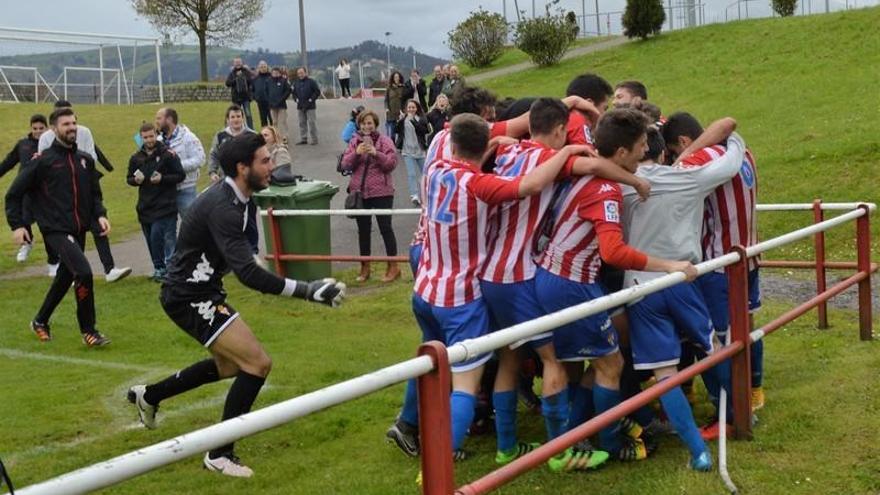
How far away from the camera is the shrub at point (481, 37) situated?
42.7m

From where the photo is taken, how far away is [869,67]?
25.6m

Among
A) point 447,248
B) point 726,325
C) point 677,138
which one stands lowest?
point 726,325

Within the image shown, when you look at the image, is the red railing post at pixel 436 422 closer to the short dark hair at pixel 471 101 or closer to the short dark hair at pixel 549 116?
the short dark hair at pixel 549 116

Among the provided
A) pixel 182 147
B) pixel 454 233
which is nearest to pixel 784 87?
pixel 182 147

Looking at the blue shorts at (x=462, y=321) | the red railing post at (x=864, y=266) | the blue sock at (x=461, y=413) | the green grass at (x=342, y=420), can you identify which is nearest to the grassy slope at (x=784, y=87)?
the red railing post at (x=864, y=266)

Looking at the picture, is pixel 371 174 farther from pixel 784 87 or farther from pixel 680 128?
pixel 784 87

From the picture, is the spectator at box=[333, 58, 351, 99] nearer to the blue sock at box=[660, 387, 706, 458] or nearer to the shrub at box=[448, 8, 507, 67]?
the shrub at box=[448, 8, 507, 67]

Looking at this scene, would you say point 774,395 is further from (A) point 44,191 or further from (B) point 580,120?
(A) point 44,191

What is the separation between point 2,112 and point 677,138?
31788 mm

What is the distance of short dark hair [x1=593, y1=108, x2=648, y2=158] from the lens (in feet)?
16.0

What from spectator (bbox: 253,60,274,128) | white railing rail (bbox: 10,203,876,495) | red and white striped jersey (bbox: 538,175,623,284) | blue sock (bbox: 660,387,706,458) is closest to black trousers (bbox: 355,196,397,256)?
red and white striped jersey (bbox: 538,175,623,284)

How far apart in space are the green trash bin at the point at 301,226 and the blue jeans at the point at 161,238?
3.59 ft

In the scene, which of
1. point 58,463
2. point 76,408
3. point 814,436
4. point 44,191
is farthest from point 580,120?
point 44,191

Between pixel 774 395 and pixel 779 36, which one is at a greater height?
pixel 779 36
